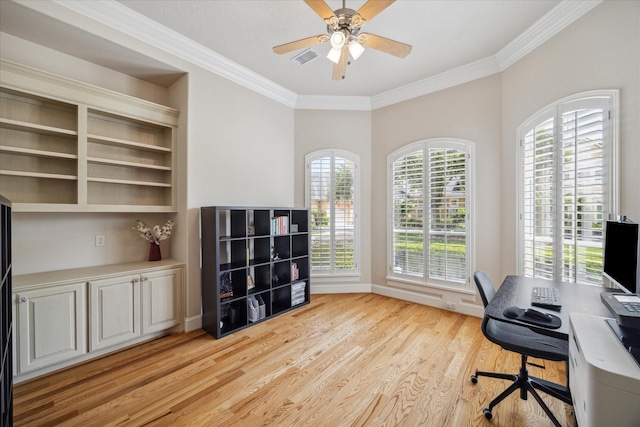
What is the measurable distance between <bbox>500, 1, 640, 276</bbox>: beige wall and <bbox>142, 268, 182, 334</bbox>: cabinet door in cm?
380

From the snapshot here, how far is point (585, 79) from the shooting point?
2244mm

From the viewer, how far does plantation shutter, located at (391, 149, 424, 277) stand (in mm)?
3844

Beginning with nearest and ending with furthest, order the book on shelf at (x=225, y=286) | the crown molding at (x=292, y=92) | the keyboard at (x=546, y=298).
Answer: the keyboard at (x=546, y=298)
the crown molding at (x=292, y=92)
the book on shelf at (x=225, y=286)

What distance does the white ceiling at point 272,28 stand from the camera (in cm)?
230

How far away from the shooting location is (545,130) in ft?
8.56

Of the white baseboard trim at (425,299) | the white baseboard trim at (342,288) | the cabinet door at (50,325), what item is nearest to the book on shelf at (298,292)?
the white baseboard trim at (342,288)

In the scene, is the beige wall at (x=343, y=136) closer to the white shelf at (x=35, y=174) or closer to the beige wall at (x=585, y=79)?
the beige wall at (x=585, y=79)

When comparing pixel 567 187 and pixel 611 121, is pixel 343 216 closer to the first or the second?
pixel 567 187

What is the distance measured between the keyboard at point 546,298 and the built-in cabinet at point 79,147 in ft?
11.2

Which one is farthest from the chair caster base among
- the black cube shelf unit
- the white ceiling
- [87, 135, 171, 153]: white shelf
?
[87, 135, 171, 153]: white shelf

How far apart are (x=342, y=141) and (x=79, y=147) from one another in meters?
3.28

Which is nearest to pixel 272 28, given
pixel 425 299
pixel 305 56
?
pixel 305 56

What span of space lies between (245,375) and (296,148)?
3.27 meters

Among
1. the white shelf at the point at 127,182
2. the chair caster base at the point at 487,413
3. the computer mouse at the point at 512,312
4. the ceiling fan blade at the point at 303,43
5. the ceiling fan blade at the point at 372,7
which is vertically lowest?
the chair caster base at the point at 487,413
